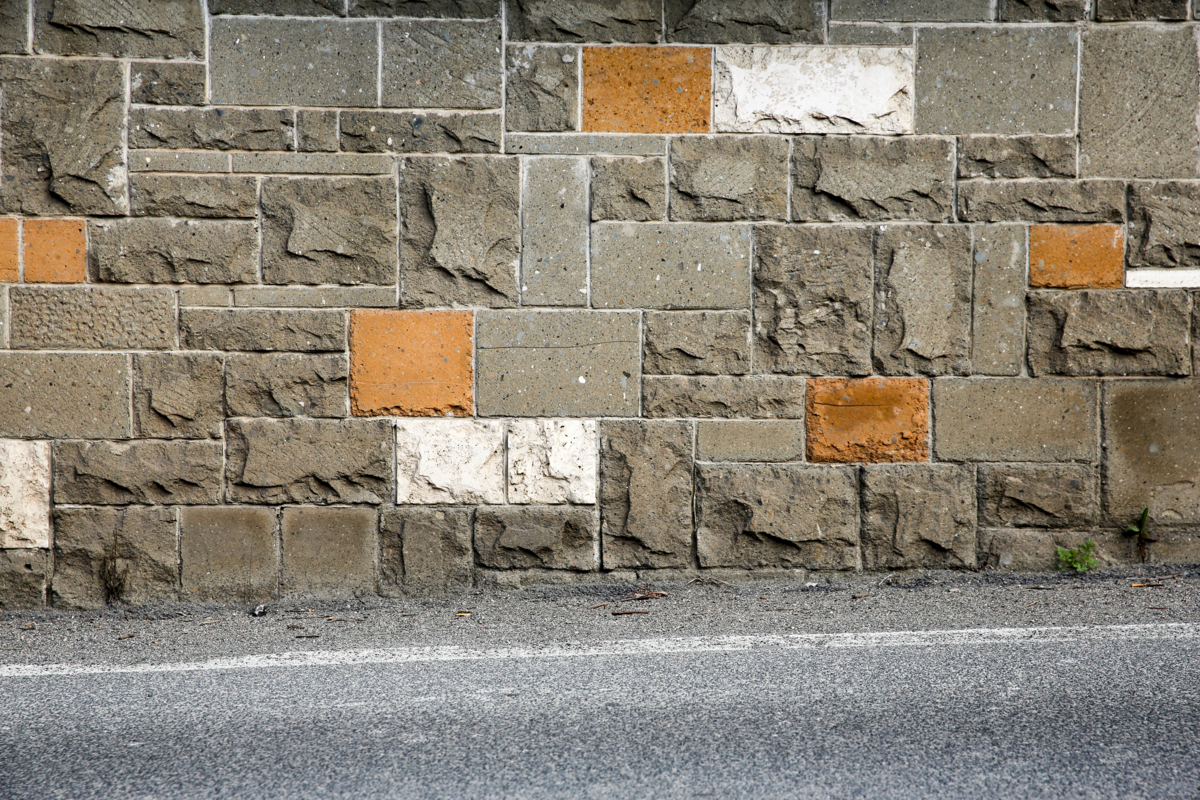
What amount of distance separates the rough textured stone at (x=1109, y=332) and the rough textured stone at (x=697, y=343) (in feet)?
4.30

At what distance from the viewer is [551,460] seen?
13.1 feet

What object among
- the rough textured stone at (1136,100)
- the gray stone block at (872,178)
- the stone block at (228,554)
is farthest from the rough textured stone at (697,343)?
the stone block at (228,554)

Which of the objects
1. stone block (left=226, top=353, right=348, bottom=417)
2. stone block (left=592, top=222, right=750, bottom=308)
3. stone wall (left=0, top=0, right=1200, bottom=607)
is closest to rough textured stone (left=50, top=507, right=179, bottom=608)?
stone wall (left=0, top=0, right=1200, bottom=607)

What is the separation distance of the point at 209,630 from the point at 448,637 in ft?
3.20

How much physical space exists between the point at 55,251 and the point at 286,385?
3.69 feet

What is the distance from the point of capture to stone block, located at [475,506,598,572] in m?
3.99

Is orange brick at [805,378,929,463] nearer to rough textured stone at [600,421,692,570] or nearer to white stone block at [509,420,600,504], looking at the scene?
rough textured stone at [600,421,692,570]

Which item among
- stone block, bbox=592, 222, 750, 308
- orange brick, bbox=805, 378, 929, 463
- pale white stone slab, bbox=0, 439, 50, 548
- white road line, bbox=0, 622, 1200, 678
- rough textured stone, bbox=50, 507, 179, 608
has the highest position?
stone block, bbox=592, 222, 750, 308

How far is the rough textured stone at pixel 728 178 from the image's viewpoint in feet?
13.0

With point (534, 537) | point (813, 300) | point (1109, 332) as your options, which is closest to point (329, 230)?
point (534, 537)

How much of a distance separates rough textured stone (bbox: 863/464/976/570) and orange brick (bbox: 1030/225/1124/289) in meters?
0.95

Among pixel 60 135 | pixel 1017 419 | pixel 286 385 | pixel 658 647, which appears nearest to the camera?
pixel 658 647

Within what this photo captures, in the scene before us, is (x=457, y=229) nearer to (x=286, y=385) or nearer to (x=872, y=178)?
(x=286, y=385)

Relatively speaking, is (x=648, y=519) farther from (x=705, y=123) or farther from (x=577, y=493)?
(x=705, y=123)
